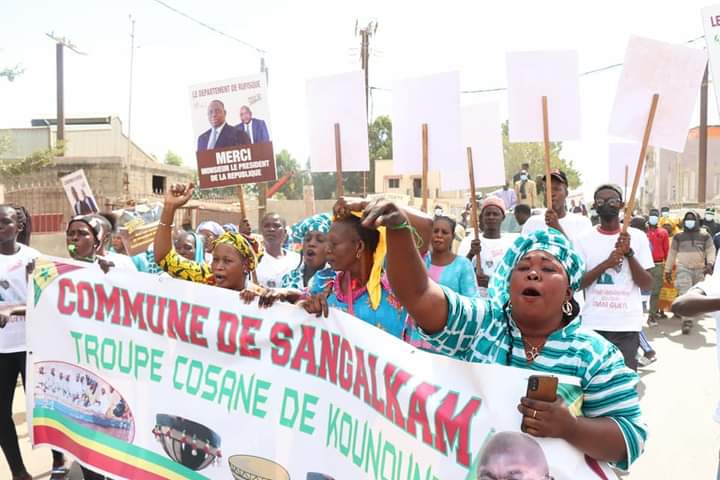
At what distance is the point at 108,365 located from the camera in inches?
134

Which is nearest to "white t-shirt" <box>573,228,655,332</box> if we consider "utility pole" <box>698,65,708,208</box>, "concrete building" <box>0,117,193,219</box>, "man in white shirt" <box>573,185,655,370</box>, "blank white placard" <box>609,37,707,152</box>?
"man in white shirt" <box>573,185,655,370</box>

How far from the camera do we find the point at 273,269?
572 centimetres

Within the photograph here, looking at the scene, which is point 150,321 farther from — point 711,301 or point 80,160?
point 80,160

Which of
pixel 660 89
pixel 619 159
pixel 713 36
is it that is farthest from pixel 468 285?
pixel 619 159

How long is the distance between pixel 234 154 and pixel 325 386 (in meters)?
2.93

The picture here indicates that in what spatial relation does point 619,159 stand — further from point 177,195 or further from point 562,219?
point 177,195

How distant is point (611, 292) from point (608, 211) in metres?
0.56

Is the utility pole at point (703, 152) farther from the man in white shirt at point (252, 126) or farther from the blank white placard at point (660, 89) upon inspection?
the man in white shirt at point (252, 126)

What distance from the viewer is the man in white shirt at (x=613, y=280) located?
14.5 ft

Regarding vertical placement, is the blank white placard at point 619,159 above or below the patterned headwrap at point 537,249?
above

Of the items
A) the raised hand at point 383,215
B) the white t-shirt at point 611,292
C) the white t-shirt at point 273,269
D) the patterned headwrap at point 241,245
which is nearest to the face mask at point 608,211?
the white t-shirt at point 611,292

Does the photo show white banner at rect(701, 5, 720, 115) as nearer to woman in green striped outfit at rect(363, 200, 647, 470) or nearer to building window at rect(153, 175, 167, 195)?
woman in green striped outfit at rect(363, 200, 647, 470)

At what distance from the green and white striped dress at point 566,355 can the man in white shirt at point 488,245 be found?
3543mm

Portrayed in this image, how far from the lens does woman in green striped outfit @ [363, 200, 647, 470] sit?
172 centimetres
